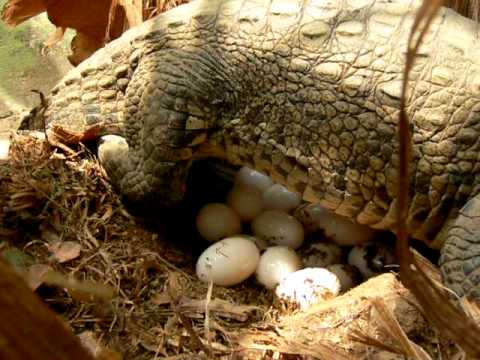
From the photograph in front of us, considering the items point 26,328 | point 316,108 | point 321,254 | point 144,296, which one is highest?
point 26,328

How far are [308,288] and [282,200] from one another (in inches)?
23.2

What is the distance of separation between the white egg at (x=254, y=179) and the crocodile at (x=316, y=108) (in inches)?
9.7

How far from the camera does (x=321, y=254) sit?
2.71 meters

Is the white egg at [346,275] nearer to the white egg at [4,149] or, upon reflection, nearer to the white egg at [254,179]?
the white egg at [254,179]

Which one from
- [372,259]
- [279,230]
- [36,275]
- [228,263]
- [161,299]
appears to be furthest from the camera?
[279,230]

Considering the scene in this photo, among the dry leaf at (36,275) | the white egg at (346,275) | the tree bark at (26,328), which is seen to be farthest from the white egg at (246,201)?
the tree bark at (26,328)

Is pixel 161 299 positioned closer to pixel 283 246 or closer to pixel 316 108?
pixel 283 246

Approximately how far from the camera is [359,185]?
A: 2486mm

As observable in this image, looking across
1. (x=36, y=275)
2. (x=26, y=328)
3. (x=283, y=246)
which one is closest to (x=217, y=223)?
(x=283, y=246)

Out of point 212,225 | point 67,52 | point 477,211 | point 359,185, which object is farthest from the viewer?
point 67,52

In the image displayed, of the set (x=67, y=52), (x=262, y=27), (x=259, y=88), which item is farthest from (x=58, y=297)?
(x=67, y=52)

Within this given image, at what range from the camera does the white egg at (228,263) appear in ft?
8.38

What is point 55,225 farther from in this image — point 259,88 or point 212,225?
point 259,88

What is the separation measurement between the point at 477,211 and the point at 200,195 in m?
1.22
